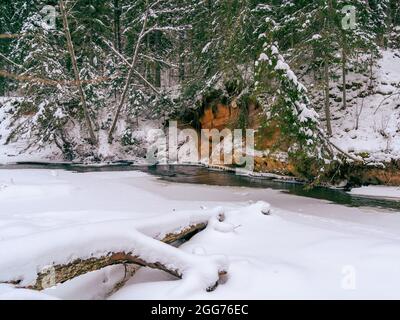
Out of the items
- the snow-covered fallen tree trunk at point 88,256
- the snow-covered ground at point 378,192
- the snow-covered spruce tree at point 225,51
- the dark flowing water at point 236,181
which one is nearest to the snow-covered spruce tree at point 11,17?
the dark flowing water at point 236,181

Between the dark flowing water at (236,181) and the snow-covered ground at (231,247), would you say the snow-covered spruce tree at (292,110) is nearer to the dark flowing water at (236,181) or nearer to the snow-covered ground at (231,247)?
the snow-covered ground at (231,247)

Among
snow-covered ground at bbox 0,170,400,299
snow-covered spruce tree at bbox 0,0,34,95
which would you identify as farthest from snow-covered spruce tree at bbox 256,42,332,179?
snow-covered spruce tree at bbox 0,0,34,95

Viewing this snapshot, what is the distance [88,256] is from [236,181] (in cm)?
1028

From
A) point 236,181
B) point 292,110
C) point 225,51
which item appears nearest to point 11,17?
point 225,51

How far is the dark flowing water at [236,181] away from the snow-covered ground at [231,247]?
5.93 ft

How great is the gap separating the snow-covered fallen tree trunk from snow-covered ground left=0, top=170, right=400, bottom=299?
0.5 inches

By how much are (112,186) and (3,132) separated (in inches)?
779

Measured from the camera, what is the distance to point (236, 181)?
13859 millimetres

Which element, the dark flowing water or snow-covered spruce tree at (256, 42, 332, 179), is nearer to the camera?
snow-covered spruce tree at (256, 42, 332, 179)

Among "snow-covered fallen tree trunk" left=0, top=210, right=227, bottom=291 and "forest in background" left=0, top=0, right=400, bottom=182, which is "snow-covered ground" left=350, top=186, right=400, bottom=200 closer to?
"forest in background" left=0, top=0, right=400, bottom=182

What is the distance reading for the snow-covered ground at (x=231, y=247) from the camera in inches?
151

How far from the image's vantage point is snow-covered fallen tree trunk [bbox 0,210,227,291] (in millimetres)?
3498
